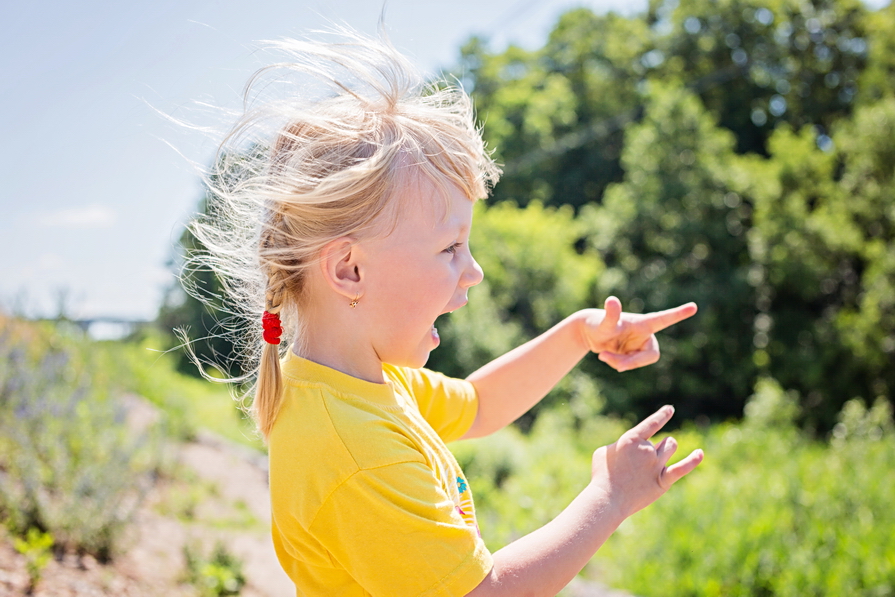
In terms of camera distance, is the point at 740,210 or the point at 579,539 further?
the point at 740,210

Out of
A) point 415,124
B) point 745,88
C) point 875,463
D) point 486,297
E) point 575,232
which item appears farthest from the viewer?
point 745,88

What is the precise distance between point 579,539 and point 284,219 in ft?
2.26

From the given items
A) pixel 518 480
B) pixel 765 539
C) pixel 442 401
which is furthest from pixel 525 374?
pixel 518 480

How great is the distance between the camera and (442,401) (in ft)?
4.92

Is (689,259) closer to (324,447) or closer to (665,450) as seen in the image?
(665,450)

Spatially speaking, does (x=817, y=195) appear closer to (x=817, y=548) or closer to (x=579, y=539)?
(x=817, y=548)

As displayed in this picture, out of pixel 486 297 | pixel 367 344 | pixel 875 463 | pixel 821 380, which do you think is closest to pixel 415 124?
pixel 367 344

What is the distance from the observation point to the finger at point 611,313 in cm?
143

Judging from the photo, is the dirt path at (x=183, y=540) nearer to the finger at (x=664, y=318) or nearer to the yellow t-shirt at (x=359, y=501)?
the yellow t-shirt at (x=359, y=501)

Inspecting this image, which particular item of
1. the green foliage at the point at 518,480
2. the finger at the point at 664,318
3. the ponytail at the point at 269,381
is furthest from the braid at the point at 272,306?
the green foliage at the point at 518,480

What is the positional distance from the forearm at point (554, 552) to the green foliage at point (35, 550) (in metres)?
2.07

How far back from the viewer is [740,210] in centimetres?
1539

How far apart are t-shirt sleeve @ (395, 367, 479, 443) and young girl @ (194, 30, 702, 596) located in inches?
5.7

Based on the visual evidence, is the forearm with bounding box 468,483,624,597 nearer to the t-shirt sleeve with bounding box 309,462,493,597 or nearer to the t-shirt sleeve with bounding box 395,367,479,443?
the t-shirt sleeve with bounding box 309,462,493,597
